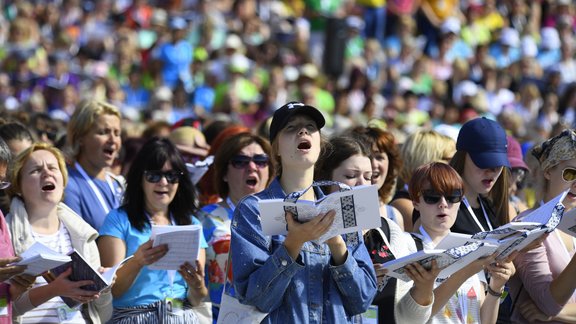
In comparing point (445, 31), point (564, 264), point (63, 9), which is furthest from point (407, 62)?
point (564, 264)

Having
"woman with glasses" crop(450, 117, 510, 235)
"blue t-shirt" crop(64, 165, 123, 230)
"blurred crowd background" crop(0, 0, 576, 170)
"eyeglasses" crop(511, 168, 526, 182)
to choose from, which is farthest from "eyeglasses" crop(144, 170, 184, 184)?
"blurred crowd background" crop(0, 0, 576, 170)

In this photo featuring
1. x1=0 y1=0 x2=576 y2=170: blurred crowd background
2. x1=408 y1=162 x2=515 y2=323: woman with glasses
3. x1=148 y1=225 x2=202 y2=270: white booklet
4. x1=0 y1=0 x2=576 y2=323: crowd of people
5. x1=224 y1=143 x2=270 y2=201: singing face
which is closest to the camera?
x1=0 y1=0 x2=576 y2=323: crowd of people

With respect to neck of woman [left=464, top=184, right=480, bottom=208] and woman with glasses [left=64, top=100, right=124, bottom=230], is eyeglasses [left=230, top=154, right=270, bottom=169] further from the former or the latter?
neck of woman [left=464, top=184, right=480, bottom=208]

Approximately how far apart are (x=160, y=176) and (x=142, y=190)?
0.45 feet

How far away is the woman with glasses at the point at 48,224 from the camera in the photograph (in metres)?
5.86

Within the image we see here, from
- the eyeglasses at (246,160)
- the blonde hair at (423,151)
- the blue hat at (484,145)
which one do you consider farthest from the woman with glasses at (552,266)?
the eyeglasses at (246,160)

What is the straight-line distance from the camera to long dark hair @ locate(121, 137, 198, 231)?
6.39 meters

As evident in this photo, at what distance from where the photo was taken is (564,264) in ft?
19.8

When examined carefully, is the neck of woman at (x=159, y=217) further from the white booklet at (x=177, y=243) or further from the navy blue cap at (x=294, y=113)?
the navy blue cap at (x=294, y=113)

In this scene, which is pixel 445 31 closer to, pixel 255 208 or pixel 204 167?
pixel 204 167

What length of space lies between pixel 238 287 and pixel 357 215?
1.98 feet

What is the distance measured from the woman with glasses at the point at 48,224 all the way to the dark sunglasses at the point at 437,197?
5.79 feet

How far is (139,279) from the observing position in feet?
20.1

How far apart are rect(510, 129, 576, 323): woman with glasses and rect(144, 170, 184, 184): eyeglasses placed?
78.7 inches
